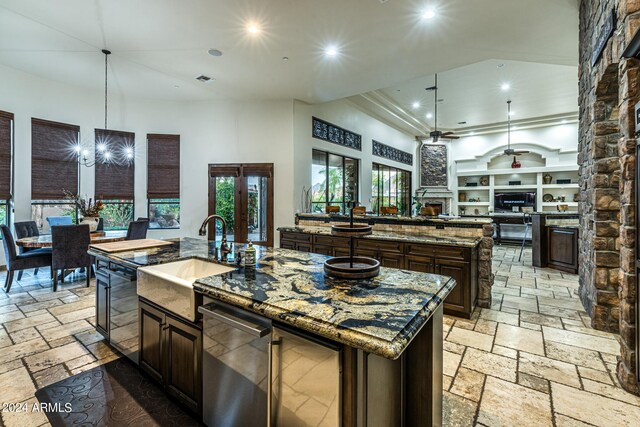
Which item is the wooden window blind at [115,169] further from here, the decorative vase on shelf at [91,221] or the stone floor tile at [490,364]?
the stone floor tile at [490,364]

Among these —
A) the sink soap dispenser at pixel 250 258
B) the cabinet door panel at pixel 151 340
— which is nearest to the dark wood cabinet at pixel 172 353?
the cabinet door panel at pixel 151 340

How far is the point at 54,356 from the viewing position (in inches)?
104

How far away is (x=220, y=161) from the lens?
22.4 feet

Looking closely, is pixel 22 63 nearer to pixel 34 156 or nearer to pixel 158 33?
pixel 34 156

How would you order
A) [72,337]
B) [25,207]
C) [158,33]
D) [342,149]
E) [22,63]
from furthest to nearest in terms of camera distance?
[342,149] < [25,207] < [22,63] < [158,33] < [72,337]

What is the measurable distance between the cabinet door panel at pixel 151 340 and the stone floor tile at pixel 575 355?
3.26 meters

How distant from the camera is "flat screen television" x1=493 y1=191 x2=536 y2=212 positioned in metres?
9.59

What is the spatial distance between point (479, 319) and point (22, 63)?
→ 26.9 ft

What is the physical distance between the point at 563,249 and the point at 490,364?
4481 millimetres

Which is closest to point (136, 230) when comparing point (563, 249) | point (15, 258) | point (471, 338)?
point (15, 258)

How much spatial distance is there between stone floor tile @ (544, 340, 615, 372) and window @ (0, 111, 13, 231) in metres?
8.32

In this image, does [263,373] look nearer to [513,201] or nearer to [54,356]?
[54,356]

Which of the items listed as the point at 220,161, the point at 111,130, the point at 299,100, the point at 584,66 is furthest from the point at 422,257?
the point at 111,130

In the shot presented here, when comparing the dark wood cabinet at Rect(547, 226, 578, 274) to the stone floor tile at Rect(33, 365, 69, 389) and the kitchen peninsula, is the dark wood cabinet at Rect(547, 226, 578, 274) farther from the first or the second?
the stone floor tile at Rect(33, 365, 69, 389)
